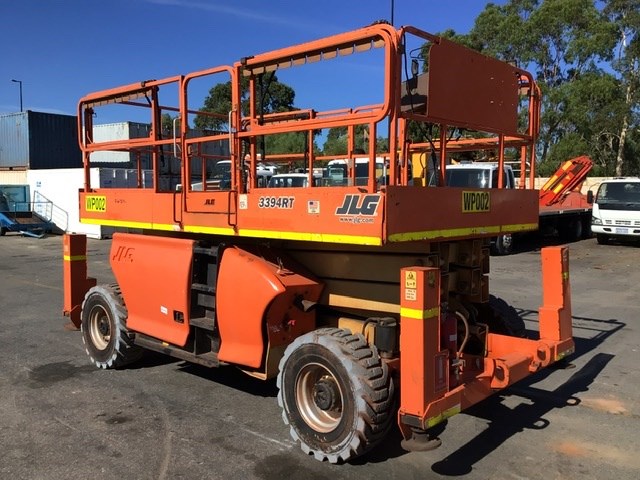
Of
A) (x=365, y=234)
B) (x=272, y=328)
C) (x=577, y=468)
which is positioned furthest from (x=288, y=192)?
(x=577, y=468)

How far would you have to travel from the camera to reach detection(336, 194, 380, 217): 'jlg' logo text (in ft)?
11.4

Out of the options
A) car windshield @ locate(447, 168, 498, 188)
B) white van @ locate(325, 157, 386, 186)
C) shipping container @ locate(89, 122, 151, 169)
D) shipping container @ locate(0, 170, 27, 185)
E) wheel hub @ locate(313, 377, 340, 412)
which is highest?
shipping container @ locate(89, 122, 151, 169)

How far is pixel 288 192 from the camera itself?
13.3 ft

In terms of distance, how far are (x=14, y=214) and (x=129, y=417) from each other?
80.5 ft

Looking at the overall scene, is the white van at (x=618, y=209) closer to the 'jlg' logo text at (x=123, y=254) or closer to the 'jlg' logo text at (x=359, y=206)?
the 'jlg' logo text at (x=123, y=254)

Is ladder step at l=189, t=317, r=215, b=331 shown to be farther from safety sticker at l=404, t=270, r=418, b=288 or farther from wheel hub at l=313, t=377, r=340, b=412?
safety sticker at l=404, t=270, r=418, b=288

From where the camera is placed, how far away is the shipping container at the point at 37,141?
34781 millimetres

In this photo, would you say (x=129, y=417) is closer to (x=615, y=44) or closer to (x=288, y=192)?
(x=288, y=192)

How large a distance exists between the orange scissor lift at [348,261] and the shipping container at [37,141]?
3279 cm

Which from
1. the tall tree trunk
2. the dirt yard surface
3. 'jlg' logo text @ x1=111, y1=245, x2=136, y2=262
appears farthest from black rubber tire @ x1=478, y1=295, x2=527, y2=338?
the tall tree trunk

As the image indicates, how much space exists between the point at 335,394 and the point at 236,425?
1064mm

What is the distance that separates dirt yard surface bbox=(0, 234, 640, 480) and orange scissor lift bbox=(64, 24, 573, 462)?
1.22 ft

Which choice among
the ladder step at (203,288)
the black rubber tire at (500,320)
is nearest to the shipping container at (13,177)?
the ladder step at (203,288)

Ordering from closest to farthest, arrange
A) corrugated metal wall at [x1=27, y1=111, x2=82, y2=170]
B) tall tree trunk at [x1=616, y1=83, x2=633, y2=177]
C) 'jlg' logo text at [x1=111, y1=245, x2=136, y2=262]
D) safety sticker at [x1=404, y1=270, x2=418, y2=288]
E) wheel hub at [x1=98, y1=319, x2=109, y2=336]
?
safety sticker at [x1=404, y1=270, x2=418, y2=288] → 'jlg' logo text at [x1=111, y1=245, x2=136, y2=262] → wheel hub at [x1=98, y1=319, x2=109, y2=336] → corrugated metal wall at [x1=27, y1=111, x2=82, y2=170] → tall tree trunk at [x1=616, y1=83, x2=633, y2=177]
